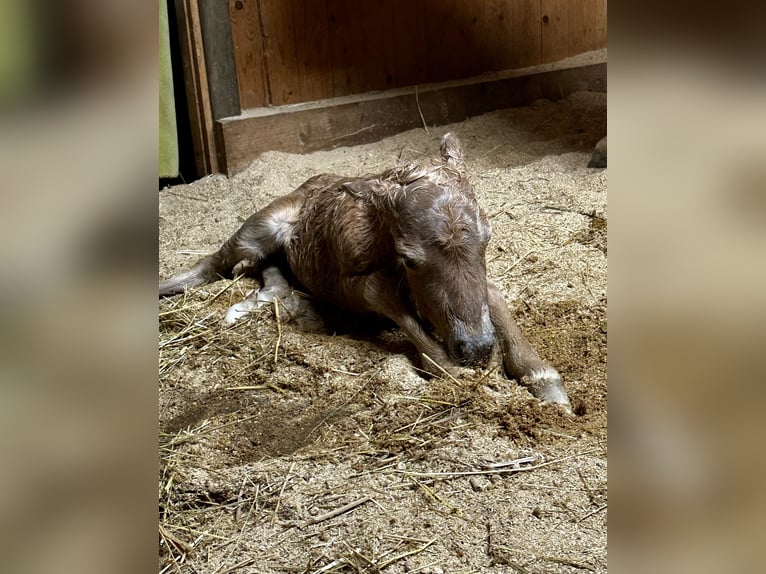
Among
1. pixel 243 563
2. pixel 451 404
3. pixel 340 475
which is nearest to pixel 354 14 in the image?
pixel 451 404

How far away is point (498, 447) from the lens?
303 centimetres

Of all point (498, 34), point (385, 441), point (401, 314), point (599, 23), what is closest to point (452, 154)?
point (401, 314)

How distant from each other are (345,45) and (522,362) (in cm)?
488

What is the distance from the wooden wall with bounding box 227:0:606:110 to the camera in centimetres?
716

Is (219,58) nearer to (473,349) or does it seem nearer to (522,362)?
(473,349)

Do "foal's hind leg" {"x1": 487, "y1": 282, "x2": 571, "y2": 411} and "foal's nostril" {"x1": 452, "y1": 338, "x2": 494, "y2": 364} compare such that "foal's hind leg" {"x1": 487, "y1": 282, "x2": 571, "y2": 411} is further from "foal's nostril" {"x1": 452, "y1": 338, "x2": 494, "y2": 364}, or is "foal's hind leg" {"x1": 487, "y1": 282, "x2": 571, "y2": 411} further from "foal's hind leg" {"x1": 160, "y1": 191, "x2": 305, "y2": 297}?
"foal's hind leg" {"x1": 160, "y1": 191, "x2": 305, "y2": 297}

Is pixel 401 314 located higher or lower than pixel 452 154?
lower

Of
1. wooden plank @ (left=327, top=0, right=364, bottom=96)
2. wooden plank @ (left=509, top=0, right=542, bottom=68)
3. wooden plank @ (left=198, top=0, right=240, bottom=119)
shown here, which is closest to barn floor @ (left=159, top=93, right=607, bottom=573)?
wooden plank @ (left=198, top=0, right=240, bottom=119)

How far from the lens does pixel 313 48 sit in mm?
7422

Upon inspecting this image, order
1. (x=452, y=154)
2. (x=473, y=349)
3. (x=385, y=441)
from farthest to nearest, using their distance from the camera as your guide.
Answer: (x=452, y=154) → (x=473, y=349) → (x=385, y=441)

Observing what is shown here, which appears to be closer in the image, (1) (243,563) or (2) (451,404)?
(1) (243,563)

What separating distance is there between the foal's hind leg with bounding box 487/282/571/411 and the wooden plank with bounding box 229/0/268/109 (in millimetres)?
4038
